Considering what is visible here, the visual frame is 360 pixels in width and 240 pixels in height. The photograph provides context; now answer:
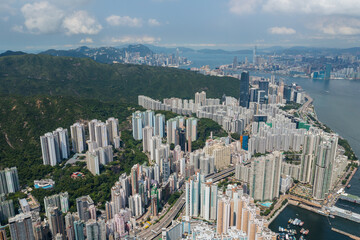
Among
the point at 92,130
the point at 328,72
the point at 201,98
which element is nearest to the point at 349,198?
the point at 92,130

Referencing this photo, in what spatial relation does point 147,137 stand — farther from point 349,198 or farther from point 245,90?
point 245,90

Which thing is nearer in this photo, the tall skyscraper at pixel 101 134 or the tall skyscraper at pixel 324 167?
the tall skyscraper at pixel 324 167

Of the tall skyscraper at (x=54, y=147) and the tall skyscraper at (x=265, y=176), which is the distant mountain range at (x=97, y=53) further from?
the tall skyscraper at (x=265, y=176)

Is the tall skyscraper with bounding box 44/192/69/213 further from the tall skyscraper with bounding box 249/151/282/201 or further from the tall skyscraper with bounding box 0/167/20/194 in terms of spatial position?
the tall skyscraper with bounding box 249/151/282/201

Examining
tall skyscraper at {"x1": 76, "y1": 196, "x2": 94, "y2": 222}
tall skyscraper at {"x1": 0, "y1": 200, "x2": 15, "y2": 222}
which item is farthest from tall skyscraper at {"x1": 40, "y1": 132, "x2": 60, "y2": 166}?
tall skyscraper at {"x1": 76, "y1": 196, "x2": 94, "y2": 222}

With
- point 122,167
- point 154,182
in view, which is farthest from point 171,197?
point 122,167

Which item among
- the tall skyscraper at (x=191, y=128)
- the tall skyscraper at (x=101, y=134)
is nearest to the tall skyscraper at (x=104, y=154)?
the tall skyscraper at (x=101, y=134)
